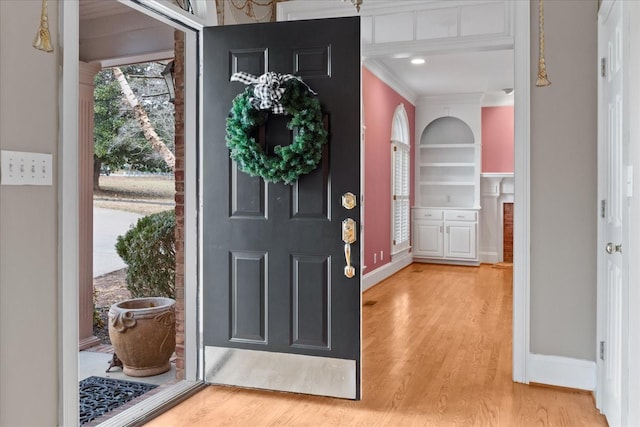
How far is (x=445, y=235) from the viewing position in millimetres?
8695

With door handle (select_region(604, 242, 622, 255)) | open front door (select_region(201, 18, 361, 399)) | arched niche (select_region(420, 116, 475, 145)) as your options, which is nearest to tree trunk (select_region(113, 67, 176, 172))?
open front door (select_region(201, 18, 361, 399))

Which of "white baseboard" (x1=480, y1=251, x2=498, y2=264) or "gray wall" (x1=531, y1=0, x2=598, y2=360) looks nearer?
"gray wall" (x1=531, y1=0, x2=598, y2=360)

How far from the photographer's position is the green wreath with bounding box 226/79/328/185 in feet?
9.29

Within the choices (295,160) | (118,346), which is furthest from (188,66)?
(118,346)

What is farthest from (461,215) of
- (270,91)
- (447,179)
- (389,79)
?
(270,91)

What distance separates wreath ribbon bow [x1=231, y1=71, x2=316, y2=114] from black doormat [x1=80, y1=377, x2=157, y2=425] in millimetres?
1992

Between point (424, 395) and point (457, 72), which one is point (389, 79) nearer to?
point (457, 72)

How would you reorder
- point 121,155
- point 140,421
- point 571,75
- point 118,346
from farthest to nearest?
point 121,155
point 118,346
point 571,75
point 140,421

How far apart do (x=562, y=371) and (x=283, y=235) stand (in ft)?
6.05

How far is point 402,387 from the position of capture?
3.18 metres

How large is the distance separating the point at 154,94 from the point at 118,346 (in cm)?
275

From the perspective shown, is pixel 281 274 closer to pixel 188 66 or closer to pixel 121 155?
pixel 188 66

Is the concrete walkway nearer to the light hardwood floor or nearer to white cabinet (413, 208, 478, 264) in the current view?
the light hardwood floor

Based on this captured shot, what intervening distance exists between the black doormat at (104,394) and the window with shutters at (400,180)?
4778 mm
